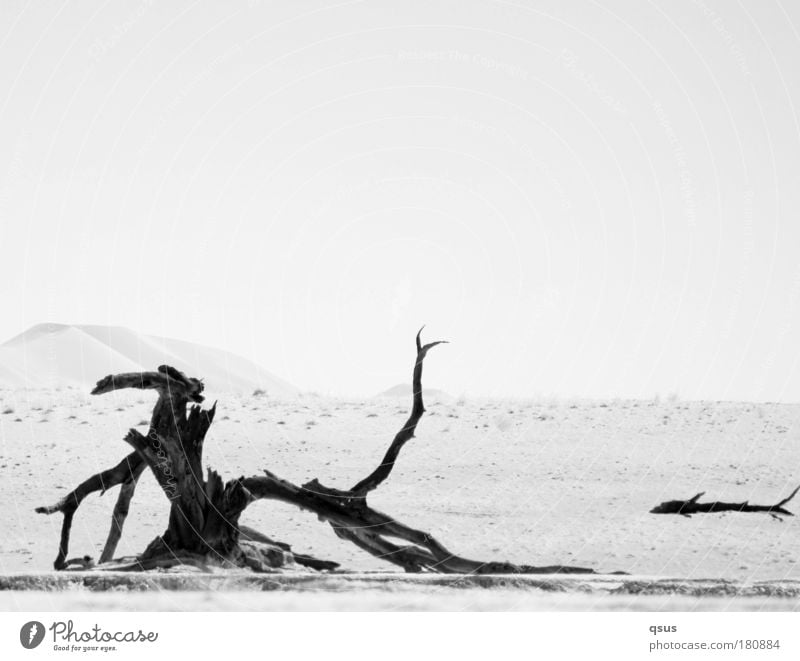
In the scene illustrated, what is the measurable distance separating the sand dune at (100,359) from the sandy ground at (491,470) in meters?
83.1

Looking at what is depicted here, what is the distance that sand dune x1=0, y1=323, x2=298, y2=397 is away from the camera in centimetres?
13000

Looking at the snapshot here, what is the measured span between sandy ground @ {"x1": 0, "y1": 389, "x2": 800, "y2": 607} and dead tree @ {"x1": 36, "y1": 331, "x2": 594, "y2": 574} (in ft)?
14.6

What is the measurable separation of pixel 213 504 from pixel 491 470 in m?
15.2

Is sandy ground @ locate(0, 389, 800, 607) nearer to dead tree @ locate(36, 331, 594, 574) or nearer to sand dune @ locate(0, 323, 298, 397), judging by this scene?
dead tree @ locate(36, 331, 594, 574)

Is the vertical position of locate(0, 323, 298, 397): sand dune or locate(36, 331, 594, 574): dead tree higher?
locate(0, 323, 298, 397): sand dune

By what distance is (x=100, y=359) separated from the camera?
15012 centimetres

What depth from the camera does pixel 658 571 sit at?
67.2 ft

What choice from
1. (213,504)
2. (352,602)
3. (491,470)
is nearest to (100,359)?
(491,470)

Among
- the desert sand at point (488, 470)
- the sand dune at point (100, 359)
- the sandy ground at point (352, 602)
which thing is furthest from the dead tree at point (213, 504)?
the sand dune at point (100, 359)

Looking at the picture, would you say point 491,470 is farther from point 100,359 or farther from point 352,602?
point 100,359

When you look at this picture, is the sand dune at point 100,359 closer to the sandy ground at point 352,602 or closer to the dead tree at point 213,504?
the dead tree at point 213,504

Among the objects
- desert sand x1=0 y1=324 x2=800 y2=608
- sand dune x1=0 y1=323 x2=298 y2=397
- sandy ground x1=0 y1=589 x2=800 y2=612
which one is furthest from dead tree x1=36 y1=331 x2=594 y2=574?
sand dune x1=0 y1=323 x2=298 y2=397

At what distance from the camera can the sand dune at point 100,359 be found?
130000 mm
